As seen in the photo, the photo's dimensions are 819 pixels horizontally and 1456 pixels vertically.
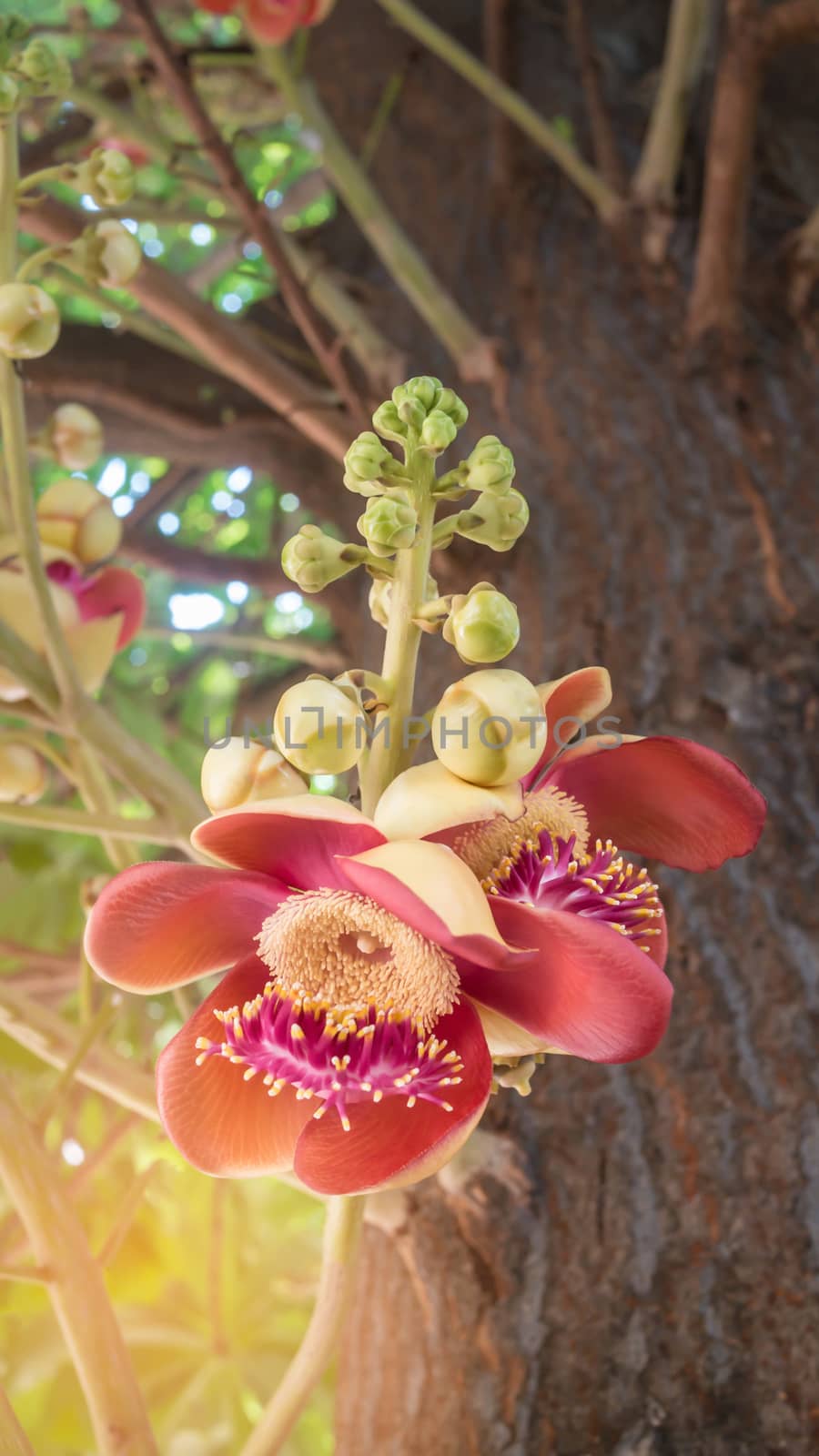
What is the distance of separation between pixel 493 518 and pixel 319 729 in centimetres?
12

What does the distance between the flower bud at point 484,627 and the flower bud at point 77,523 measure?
0.32 m

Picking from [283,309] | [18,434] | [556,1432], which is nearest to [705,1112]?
[556,1432]

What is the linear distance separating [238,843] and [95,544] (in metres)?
0.32

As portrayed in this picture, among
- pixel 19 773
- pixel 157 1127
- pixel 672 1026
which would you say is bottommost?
pixel 157 1127

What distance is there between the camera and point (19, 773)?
26.8 inches

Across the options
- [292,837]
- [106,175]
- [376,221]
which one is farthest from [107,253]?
[376,221]

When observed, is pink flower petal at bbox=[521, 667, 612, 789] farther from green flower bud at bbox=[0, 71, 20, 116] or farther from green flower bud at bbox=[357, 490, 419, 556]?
green flower bud at bbox=[0, 71, 20, 116]

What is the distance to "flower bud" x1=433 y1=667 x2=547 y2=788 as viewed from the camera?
0.42 meters

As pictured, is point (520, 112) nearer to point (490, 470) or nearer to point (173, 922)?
point (490, 470)

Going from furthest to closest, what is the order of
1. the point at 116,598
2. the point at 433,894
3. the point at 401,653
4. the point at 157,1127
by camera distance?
the point at 157,1127
the point at 116,598
the point at 401,653
the point at 433,894

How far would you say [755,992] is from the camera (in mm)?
788

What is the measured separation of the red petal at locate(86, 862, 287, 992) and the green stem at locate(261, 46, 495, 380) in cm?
74

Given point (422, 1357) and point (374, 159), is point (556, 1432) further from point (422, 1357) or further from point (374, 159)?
point (374, 159)

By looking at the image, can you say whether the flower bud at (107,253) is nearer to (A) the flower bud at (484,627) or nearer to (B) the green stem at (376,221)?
(A) the flower bud at (484,627)
